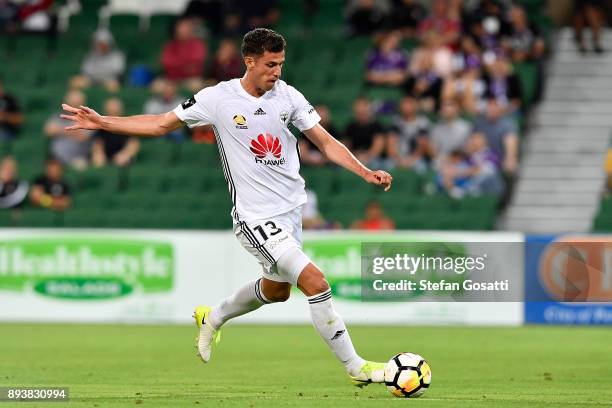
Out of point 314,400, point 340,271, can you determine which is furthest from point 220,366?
point 340,271

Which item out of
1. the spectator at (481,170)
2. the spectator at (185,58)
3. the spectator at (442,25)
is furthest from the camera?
the spectator at (185,58)

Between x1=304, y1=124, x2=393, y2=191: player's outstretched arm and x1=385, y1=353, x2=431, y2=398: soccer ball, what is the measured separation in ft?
4.02

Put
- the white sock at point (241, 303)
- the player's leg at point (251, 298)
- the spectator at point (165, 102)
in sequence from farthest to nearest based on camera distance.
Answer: the spectator at point (165, 102) → the white sock at point (241, 303) → the player's leg at point (251, 298)

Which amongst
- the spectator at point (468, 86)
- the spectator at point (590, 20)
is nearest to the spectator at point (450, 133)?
the spectator at point (468, 86)

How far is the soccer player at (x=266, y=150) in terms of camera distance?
31.6 ft

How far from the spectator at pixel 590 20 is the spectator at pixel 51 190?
9.29 m

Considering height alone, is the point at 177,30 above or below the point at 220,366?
above

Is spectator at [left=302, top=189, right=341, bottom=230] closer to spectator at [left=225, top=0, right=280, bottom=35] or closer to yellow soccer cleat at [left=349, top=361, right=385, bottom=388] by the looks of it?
spectator at [left=225, top=0, right=280, bottom=35]

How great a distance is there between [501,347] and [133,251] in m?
6.10

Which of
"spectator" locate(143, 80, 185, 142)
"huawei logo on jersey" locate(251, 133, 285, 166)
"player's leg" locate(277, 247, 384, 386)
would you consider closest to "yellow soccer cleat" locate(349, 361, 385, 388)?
"player's leg" locate(277, 247, 384, 386)

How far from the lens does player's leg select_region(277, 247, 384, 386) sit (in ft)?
31.4

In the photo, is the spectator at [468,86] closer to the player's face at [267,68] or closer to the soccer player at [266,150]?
the soccer player at [266,150]

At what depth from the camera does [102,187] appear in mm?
21172

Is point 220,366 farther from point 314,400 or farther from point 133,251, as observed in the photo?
point 133,251
